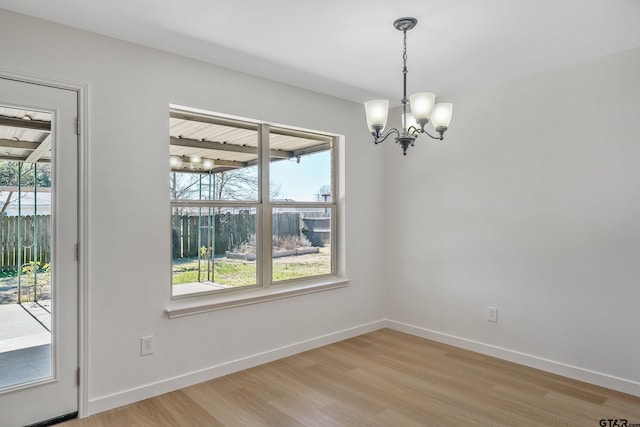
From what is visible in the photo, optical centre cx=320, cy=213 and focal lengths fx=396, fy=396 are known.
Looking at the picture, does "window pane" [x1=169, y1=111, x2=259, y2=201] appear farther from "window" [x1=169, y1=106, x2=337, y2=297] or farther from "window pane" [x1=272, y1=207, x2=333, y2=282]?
"window pane" [x1=272, y1=207, x2=333, y2=282]

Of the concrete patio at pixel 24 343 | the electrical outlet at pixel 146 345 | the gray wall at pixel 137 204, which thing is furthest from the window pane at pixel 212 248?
the concrete patio at pixel 24 343

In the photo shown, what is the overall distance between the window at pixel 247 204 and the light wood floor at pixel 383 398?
2.63 ft

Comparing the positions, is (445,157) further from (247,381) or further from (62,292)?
(62,292)

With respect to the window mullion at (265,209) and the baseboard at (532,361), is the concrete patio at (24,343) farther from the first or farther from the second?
the baseboard at (532,361)

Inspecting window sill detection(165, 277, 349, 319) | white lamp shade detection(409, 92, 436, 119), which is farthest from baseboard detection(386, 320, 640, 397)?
white lamp shade detection(409, 92, 436, 119)

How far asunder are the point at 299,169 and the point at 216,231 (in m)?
1.06

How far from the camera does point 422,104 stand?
226 centimetres

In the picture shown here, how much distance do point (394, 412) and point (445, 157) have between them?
243cm

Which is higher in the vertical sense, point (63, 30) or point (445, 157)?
point (63, 30)

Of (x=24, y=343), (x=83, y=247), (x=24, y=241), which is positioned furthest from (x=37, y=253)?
(x=24, y=343)

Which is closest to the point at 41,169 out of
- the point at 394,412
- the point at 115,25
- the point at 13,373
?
the point at 115,25

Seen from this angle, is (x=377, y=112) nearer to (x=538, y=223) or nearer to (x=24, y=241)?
(x=538, y=223)

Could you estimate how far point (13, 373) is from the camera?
7.63 feet

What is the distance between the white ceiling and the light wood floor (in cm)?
247
